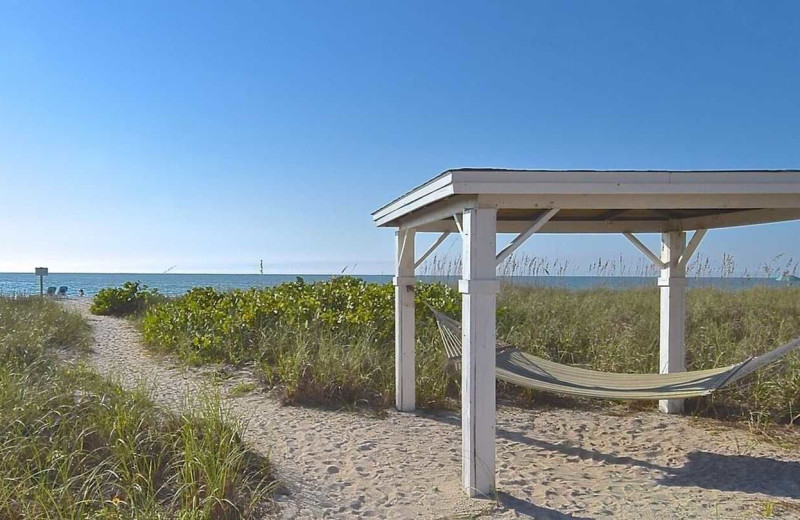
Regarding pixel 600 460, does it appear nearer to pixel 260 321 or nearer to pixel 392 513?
pixel 392 513

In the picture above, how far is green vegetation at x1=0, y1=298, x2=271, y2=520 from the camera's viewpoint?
285 cm

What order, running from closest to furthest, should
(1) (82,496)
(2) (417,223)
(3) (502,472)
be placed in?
(1) (82,496)
(3) (502,472)
(2) (417,223)

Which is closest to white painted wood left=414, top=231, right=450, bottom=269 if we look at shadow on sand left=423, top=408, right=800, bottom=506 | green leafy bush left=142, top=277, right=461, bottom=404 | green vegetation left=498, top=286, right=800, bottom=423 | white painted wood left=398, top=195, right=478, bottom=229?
white painted wood left=398, top=195, right=478, bottom=229

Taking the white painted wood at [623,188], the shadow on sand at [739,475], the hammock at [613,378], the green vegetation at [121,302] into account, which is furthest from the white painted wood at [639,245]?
the green vegetation at [121,302]

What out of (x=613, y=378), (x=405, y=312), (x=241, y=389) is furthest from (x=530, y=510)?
(x=241, y=389)

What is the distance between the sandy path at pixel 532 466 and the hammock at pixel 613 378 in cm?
56

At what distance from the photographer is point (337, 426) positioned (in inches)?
190

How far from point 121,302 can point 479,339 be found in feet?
35.1

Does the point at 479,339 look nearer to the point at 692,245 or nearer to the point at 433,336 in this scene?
the point at 692,245

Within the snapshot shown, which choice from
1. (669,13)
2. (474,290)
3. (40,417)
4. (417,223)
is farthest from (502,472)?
(669,13)

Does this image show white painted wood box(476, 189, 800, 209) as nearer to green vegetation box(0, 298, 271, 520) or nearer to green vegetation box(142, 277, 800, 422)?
green vegetation box(0, 298, 271, 520)

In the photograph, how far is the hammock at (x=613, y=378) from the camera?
3539 millimetres

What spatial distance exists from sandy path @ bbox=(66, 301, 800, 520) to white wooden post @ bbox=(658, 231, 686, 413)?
1.47 feet

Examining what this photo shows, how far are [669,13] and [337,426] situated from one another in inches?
219
